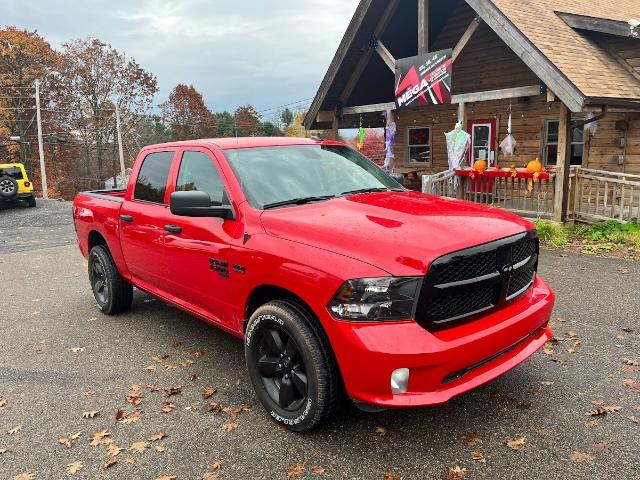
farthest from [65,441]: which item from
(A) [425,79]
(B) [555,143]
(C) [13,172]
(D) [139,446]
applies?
(C) [13,172]

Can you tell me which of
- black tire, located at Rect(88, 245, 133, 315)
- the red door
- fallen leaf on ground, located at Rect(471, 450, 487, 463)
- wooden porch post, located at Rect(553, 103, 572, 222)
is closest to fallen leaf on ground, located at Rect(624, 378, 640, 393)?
fallen leaf on ground, located at Rect(471, 450, 487, 463)

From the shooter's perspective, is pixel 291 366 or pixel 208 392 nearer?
pixel 291 366

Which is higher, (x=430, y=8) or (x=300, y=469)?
(x=430, y=8)

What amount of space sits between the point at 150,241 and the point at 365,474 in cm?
288

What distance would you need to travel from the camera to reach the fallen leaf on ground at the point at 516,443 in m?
3.11

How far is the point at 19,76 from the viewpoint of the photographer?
38.6 metres

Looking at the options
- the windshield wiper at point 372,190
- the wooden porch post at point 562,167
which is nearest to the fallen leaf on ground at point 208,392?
the windshield wiper at point 372,190

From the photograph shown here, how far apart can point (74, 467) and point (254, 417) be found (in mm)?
1153

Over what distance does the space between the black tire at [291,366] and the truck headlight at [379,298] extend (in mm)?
345

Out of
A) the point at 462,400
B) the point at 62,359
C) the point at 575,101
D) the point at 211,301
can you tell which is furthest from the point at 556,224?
the point at 62,359

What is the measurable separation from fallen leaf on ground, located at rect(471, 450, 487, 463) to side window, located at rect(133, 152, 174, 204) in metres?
3.31

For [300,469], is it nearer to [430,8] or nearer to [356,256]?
[356,256]

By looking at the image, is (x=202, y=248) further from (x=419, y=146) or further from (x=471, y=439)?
(x=419, y=146)

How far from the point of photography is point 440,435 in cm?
327
